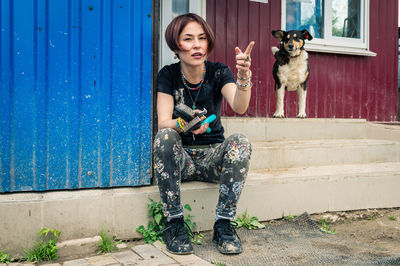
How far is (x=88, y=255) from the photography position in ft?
6.42

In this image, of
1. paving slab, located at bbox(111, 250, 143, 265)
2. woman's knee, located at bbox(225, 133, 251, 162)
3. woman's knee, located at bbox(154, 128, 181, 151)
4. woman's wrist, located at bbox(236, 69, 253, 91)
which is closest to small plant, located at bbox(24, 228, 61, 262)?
paving slab, located at bbox(111, 250, 143, 265)

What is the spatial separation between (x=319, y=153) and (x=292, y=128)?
1.71ft

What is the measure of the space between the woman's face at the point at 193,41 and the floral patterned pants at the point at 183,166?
1.52 feet

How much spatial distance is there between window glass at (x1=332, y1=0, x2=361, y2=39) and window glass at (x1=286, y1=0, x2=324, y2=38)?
0.27m

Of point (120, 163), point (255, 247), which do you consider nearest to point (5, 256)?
point (120, 163)

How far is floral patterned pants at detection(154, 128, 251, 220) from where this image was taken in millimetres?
1941

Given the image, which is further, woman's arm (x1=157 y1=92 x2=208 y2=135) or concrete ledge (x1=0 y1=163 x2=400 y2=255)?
woman's arm (x1=157 y1=92 x2=208 y2=135)

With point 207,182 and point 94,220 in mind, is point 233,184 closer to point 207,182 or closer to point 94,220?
point 207,182

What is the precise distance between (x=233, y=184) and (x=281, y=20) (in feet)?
11.4

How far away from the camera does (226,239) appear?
78.2 inches

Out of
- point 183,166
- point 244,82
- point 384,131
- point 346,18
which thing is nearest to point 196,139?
A: point 183,166

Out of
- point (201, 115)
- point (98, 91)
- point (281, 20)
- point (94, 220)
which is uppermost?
point (281, 20)

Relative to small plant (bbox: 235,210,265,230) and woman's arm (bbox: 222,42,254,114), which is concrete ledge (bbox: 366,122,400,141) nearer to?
small plant (bbox: 235,210,265,230)

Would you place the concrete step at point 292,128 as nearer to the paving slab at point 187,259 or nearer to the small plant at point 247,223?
the small plant at point 247,223
